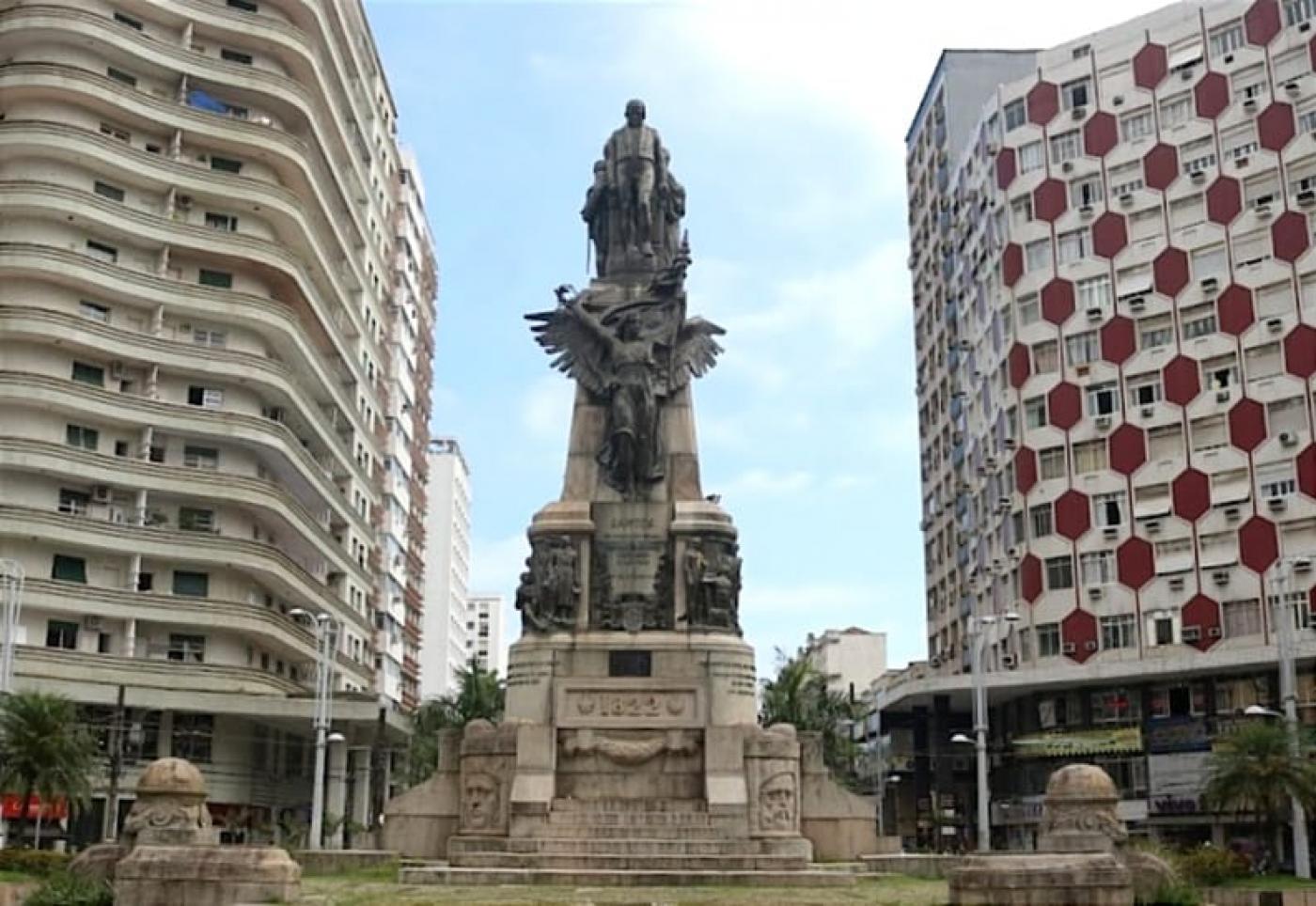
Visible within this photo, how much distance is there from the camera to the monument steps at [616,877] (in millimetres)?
22438

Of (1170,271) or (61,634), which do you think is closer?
(61,634)

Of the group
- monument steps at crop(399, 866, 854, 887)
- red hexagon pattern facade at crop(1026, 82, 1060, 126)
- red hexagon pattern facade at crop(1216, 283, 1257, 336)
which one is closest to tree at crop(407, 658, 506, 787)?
red hexagon pattern facade at crop(1216, 283, 1257, 336)

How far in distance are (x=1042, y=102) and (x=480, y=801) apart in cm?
5217

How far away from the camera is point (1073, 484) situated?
63688 millimetres

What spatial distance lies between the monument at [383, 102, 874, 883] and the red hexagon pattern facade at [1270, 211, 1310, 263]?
36462 mm

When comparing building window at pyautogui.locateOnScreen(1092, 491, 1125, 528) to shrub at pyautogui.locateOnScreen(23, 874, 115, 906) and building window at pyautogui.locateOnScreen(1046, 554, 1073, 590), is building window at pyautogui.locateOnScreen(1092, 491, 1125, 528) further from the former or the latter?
shrub at pyautogui.locateOnScreen(23, 874, 115, 906)

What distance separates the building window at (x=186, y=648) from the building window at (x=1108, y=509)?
1413 inches

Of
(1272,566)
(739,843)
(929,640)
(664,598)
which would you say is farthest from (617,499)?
(929,640)

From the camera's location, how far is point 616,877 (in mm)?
22875

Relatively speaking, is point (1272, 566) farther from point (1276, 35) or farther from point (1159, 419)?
point (1276, 35)

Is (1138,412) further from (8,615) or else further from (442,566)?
(442,566)

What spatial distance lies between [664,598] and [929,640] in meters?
59.1

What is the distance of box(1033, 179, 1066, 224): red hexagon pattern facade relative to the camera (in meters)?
67.5

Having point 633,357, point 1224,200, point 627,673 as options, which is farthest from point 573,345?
point 1224,200
